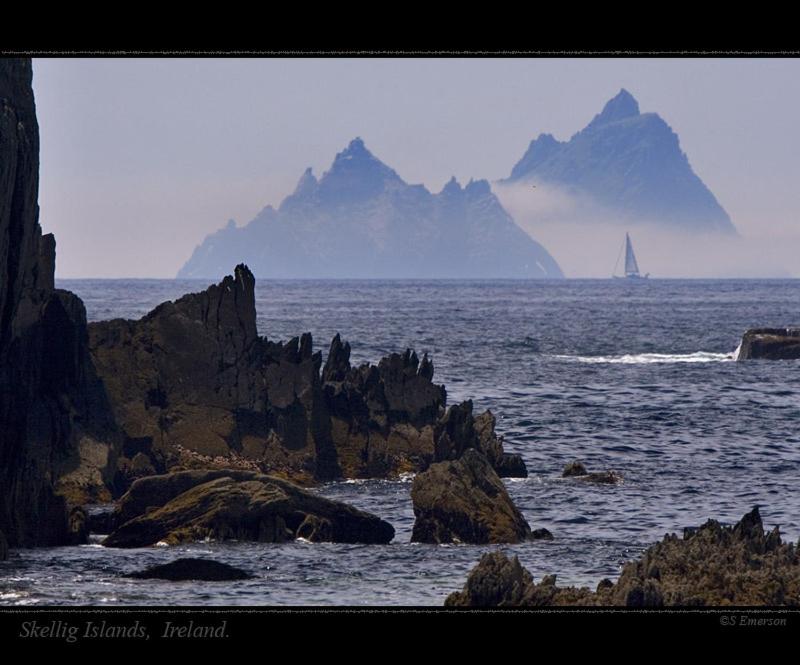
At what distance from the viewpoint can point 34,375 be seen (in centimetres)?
3566

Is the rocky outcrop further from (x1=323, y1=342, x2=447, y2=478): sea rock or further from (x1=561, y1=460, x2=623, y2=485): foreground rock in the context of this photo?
(x1=561, y1=460, x2=623, y2=485): foreground rock

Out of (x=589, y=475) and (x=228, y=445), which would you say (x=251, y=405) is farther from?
(x=589, y=475)

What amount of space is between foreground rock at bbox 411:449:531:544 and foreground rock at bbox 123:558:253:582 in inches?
273

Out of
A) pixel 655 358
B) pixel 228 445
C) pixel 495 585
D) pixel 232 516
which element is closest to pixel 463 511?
pixel 232 516

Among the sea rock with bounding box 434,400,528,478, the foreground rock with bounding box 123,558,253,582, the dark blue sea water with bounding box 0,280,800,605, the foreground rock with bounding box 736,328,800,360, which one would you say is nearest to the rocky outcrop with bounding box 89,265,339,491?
the dark blue sea water with bounding box 0,280,800,605

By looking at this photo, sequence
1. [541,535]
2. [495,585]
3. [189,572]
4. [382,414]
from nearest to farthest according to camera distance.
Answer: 1. [495,585]
2. [189,572]
3. [541,535]
4. [382,414]

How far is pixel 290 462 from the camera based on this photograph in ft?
143

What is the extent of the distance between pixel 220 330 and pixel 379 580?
2220cm

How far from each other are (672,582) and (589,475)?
20.1m

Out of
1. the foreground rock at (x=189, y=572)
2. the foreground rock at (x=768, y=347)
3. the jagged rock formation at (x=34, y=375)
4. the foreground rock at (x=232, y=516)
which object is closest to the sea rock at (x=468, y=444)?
the jagged rock formation at (x=34, y=375)

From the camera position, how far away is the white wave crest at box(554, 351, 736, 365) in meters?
92.4

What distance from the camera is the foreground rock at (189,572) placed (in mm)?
24219
